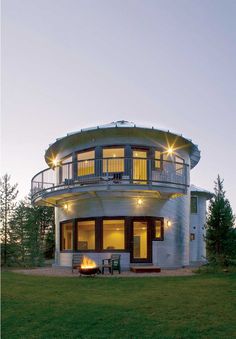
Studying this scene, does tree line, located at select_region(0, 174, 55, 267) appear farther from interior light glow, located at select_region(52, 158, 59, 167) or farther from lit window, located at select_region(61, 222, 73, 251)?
interior light glow, located at select_region(52, 158, 59, 167)

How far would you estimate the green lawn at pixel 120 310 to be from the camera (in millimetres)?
5883

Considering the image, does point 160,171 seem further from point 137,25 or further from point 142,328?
point 142,328

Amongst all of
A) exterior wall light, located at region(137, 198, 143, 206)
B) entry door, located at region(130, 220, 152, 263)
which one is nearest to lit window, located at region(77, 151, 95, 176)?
exterior wall light, located at region(137, 198, 143, 206)

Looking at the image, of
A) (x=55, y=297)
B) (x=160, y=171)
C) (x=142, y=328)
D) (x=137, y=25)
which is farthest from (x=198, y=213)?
(x=142, y=328)

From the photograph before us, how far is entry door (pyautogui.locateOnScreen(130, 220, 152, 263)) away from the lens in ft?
57.3

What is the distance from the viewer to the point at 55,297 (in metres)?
9.05

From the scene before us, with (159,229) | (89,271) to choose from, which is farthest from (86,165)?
(89,271)

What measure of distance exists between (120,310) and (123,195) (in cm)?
1025

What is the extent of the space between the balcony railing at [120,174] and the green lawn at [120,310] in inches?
247

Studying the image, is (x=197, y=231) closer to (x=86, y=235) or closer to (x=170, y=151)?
(x=170, y=151)

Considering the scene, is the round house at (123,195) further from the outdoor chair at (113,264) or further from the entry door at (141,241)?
the outdoor chair at (113,264)

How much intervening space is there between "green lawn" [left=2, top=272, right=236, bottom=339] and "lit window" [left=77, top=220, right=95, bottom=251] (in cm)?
668

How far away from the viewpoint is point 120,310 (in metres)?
7.38

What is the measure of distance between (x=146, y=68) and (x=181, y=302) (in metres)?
13.1
